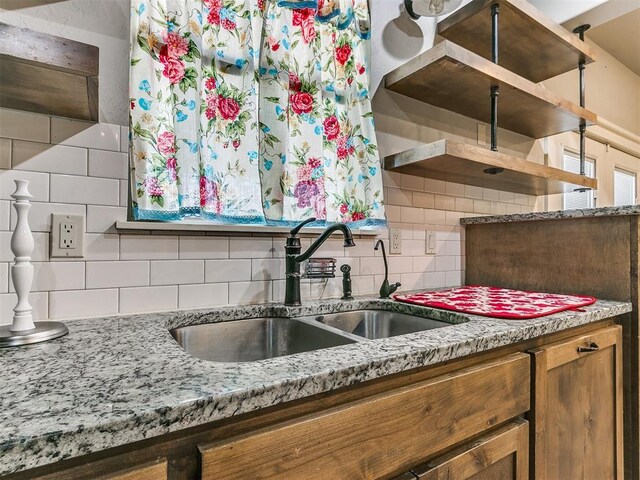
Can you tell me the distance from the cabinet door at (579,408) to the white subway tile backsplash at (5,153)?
4.85 feet

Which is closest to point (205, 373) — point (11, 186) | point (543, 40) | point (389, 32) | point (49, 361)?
point (49, 361)

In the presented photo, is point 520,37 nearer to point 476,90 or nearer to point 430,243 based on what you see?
point 476,90

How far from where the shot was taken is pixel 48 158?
99 centimetres

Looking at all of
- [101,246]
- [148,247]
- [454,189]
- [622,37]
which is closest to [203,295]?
[148,247]

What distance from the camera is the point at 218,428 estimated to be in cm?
55

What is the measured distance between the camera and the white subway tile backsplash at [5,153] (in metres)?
0.94

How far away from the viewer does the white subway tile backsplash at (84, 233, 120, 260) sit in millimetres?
1033

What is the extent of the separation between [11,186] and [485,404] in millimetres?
1303

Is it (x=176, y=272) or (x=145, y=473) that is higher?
(x=176, y=272)

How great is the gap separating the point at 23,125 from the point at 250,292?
79cm

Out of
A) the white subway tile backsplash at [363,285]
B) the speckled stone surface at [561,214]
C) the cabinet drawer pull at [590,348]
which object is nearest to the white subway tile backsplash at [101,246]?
the white subway tile backsplash at [363,285]

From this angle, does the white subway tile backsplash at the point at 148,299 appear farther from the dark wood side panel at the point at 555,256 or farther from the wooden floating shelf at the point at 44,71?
the dark wood side panel at the point at 555,256

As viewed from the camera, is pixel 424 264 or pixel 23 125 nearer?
pixel 23 125

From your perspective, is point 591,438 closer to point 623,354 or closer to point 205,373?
point 623,354
